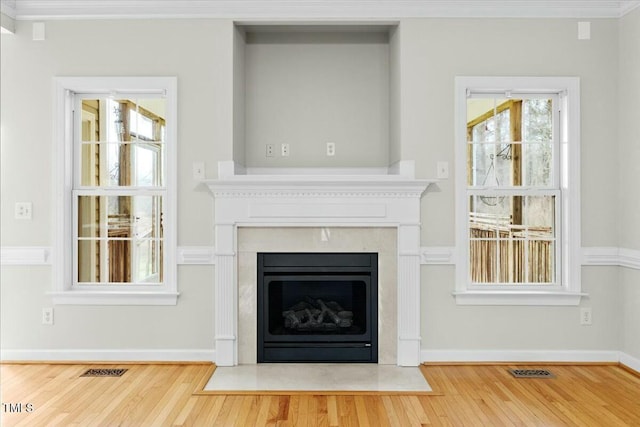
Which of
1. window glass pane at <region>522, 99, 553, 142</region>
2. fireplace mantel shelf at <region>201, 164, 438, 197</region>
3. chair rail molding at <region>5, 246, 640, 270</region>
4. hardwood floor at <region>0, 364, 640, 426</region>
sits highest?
window glass pane at <region>522, 99, 553, 142</region>

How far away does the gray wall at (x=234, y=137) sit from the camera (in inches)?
143

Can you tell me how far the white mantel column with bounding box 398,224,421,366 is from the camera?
3.58 metres

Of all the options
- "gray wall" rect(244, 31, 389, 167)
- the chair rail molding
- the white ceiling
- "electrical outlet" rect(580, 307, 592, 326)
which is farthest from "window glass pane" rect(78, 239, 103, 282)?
"electrical outlet" rect(580, 307, 592, 326)

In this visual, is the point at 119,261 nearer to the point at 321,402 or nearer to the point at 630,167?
the point at 321,402

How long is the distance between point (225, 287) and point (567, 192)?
100 inches

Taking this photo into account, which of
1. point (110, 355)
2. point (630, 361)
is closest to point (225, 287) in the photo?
point (110, 355)

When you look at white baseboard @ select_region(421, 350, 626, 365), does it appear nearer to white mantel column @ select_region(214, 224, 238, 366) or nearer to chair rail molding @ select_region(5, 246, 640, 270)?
chair rail molding @ select_region(5, 246, 640, 270)

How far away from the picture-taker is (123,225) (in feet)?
12.3

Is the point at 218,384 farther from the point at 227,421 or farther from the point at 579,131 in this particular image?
the point at 579,131

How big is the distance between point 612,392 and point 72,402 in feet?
10.6

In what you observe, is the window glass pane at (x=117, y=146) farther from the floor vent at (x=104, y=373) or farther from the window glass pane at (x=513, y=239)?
the window glass pane at (x=513, y=239)

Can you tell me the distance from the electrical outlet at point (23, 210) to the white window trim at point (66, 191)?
20 centimetres

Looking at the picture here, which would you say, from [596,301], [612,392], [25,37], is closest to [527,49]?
[596,301]

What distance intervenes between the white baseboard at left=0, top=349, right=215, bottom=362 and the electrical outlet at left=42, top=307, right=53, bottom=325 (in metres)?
0.21
